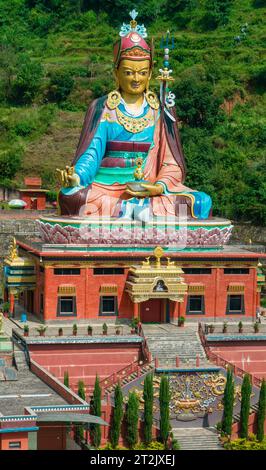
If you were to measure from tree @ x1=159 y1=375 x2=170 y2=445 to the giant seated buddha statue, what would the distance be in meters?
7.61

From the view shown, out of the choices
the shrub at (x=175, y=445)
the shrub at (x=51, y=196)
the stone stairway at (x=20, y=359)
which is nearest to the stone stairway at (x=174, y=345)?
the shrub at (x=175, y=445)

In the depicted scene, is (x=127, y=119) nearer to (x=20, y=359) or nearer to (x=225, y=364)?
(x=225, y=364)

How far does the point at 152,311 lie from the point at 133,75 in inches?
276

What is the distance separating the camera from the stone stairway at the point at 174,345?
28.4 meters

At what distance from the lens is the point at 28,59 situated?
60094mm

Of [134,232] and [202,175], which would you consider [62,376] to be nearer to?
[134,232]

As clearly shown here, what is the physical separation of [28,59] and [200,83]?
36.4 feet

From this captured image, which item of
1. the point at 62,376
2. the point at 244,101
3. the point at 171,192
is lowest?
the point at 62,376

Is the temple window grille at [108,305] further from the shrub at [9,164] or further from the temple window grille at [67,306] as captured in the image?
the shrub at [9,164]

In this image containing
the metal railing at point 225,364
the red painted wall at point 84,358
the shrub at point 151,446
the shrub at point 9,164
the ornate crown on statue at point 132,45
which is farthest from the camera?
the shrub at point 9,164

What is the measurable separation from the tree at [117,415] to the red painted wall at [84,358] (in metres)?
2.79

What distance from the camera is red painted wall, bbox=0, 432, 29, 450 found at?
22.2 meters

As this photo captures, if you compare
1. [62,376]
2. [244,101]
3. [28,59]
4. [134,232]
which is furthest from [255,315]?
[28,59]

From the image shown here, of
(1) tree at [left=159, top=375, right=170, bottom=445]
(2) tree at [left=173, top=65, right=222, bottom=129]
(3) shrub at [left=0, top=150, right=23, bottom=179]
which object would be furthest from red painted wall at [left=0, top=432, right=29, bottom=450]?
(2) tree at [left=173, top=65, right=222, bottom=129]
